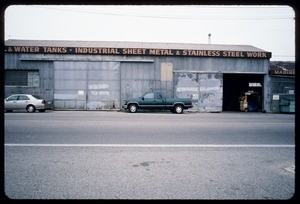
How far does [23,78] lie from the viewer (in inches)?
728

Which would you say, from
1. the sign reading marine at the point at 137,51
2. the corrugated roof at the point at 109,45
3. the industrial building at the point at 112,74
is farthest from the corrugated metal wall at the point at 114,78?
the corrugated roof at the point at 109,45

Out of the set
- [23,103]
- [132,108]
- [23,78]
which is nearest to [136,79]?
[132,108]

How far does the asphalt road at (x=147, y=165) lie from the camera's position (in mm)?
3455

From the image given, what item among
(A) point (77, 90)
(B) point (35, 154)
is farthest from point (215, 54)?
(B) point (35, 154)

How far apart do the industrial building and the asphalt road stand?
10786 mm

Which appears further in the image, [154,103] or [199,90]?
[199,90]

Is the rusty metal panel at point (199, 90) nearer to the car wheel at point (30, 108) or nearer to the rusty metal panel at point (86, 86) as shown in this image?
the rusty metal panel at point (86, 86)

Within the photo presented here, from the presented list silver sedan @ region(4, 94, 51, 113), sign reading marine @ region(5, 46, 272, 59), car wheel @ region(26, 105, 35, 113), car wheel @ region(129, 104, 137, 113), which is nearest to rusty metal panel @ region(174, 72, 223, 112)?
sign reading marine @ region(5, 46, 272, 59)

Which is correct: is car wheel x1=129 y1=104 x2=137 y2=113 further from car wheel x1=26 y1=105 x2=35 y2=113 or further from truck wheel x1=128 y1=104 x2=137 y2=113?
car wheel x1=26 y1=105 x2=35 y2=113

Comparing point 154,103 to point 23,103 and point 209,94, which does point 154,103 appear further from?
point 23,103

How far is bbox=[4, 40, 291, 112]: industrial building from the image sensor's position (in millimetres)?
18359

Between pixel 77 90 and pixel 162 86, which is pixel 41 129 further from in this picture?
pixel 162 86

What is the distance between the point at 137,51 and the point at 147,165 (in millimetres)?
15078

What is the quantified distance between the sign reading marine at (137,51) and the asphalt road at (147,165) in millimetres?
11836
